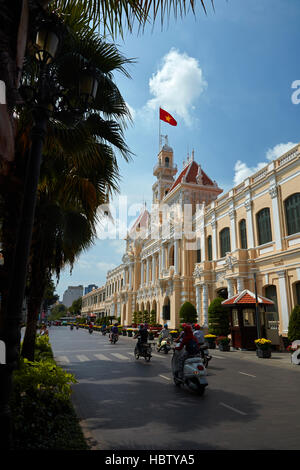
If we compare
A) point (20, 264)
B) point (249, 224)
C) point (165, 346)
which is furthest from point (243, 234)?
point (20, 264)

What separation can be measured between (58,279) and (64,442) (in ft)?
17.2

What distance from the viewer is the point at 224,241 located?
28.0 meters

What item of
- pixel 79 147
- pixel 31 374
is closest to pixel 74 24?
pixel 79 147

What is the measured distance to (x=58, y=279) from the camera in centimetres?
908

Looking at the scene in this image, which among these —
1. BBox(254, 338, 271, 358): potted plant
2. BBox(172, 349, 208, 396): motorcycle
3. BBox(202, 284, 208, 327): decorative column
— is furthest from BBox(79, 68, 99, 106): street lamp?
BBox(202, 284, 208, 327): decorative column

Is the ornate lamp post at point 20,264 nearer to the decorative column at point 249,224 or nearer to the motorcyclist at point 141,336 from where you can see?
the motorcyclist at point 141,336

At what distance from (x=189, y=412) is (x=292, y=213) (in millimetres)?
16705

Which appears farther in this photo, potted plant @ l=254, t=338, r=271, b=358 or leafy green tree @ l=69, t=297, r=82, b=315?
leafy green tree @ l=69, t=297, r=82, b=315

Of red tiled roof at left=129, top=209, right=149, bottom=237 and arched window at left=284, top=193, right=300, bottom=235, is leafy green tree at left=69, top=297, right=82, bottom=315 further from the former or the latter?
arched window at left=284, top=193, right=300, bottom=235

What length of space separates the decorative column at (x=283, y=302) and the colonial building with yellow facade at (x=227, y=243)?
41 millimetres

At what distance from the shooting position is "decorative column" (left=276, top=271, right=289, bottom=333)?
63.5 feet

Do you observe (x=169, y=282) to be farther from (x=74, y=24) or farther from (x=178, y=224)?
(x=74, y=24)

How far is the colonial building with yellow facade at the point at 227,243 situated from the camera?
789 inches

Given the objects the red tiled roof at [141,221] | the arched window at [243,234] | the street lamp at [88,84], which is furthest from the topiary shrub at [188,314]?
the red tiled roof at [141,221]
